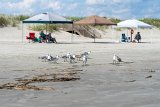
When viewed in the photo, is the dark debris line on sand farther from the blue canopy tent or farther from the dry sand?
the blue canopy tent

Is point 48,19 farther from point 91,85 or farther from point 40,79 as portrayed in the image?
point 91,85

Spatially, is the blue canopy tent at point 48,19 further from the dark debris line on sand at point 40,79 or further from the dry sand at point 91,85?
the dark debris line on sand at point 40,79

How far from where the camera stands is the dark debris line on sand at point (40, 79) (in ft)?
39.9

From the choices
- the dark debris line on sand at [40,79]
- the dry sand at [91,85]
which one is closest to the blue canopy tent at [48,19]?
the dry sand at [91,85]

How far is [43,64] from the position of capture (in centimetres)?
1914

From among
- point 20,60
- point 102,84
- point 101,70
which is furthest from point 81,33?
point 102,84

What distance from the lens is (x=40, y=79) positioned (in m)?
14.0

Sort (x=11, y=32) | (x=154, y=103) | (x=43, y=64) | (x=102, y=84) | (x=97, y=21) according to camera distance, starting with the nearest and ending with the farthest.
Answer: (x=154, y=103)
(x=102, y=84)
(x=43, y=64)
(x=97, y=21)
(x=11, y=32)

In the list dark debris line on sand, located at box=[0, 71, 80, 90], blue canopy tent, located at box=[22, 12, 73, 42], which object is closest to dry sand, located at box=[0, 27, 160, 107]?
dark debris line on sand, located at box=[0, 71, 80, 90]

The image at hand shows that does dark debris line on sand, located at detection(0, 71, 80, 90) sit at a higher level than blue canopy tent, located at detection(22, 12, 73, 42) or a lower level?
lower

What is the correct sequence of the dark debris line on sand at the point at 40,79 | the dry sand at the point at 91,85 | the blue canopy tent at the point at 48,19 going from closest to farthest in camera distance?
1. the dry sand at the point at 91,85
2. the dark debris line on sand at the point at 40,79
3. the blue canopy tent at the point at 48,19

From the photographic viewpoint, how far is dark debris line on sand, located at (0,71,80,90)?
12156 millimetres

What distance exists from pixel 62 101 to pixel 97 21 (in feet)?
99.7

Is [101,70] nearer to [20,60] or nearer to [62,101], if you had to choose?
[20,60]
